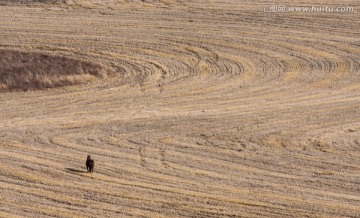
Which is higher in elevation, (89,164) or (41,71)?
(41,71)

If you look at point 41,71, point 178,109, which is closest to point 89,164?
point 178,109

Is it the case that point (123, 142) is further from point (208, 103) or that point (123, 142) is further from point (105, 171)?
point (208, 103)

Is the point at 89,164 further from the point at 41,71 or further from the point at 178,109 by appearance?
Answer: the point at 41,71

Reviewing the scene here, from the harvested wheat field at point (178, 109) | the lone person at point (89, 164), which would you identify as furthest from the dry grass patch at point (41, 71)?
the lone person at point (89, 164)

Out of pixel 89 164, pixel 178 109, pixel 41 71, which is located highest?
pixel 41 71

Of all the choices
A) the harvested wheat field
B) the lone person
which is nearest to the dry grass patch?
the harvested wheat field

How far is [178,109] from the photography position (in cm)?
5519

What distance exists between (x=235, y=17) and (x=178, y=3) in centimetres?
403

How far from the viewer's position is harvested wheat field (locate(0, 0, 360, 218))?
4369 centimetres

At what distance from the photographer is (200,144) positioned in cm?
4978

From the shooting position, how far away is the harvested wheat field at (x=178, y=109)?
43688 millimetres

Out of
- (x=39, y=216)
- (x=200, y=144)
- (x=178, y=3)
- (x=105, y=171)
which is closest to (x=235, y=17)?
(x=178, y=3)

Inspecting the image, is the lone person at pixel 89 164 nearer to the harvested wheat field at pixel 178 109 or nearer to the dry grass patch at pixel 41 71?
the harvested wheat field at pixel 178 109

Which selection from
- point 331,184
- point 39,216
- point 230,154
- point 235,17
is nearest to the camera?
point 39,216
